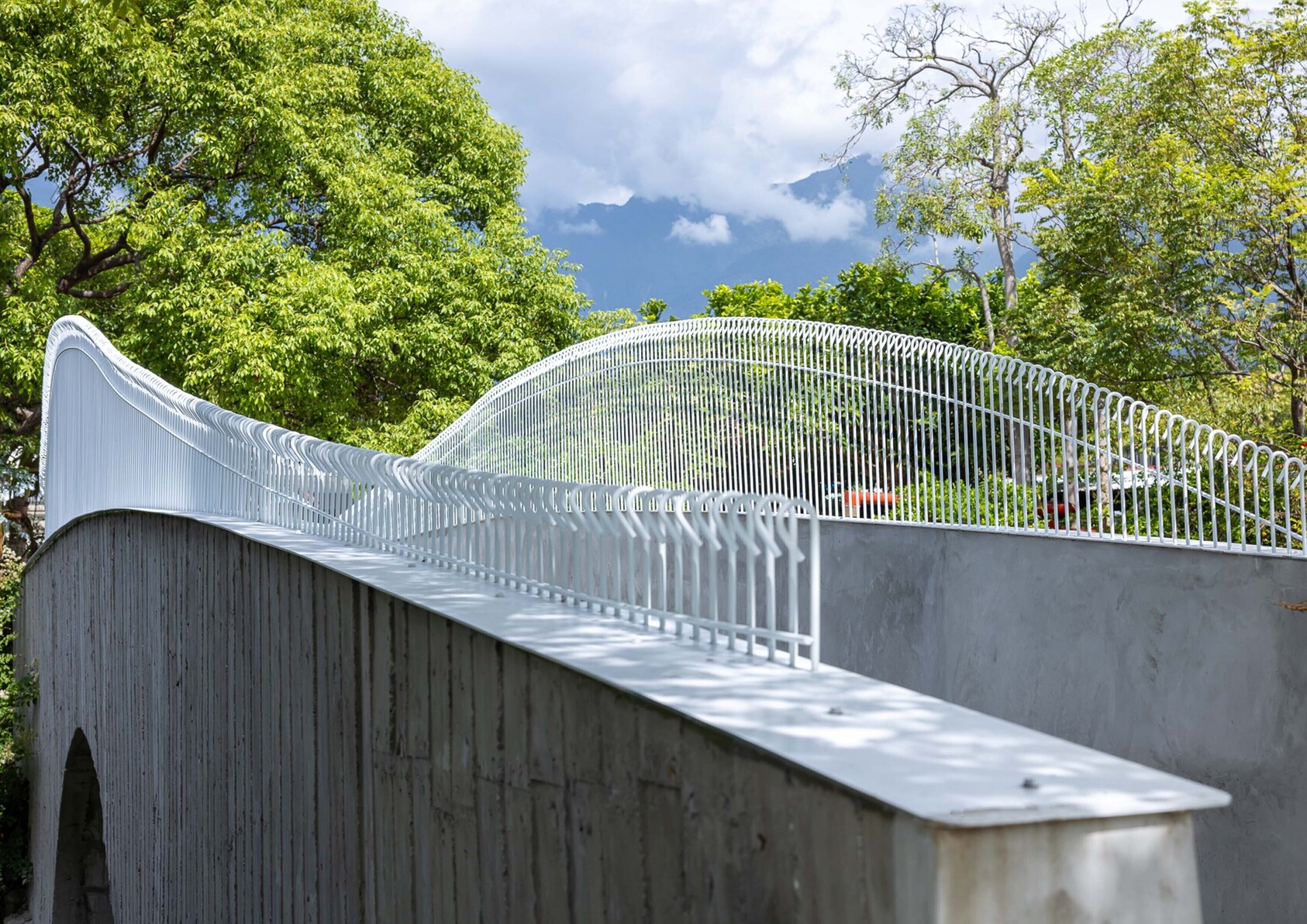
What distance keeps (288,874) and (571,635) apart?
327cm

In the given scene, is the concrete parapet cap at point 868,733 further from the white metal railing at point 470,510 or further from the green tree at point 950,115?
the green tree at point 950,115

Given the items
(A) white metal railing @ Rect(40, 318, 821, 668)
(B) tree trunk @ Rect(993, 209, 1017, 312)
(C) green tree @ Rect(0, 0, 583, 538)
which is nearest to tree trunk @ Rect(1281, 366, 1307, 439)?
(A) white metal railing @ Rect(40, 318, 821, 668)

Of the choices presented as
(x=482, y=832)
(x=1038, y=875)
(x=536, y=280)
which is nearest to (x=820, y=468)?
(x=482, y=832)

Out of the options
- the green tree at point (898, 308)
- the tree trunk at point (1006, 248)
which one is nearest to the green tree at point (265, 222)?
the green tree at point (898, 308)

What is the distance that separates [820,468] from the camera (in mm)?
12242

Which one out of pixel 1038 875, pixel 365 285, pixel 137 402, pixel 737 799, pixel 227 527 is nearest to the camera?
pixel 1038 875

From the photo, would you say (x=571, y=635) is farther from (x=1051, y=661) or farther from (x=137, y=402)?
(x=137, y=402)

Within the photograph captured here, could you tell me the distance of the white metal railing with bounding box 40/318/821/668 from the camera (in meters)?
3.68

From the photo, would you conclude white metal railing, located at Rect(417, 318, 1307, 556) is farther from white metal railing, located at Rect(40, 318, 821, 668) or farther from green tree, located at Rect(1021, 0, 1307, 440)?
white metal railing, located at Rect(40, 318, 821, 668)

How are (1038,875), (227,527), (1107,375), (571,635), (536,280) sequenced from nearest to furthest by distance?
(1038,875), (571,635), (227,527), (1107,375), (536,280)

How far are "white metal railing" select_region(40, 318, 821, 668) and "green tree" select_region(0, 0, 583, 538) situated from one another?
5511 mm

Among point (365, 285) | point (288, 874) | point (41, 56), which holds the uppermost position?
point (41, 56)

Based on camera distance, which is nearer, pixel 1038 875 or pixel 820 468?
Result: pixel 1038 875

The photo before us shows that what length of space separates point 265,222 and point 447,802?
18.4 m
